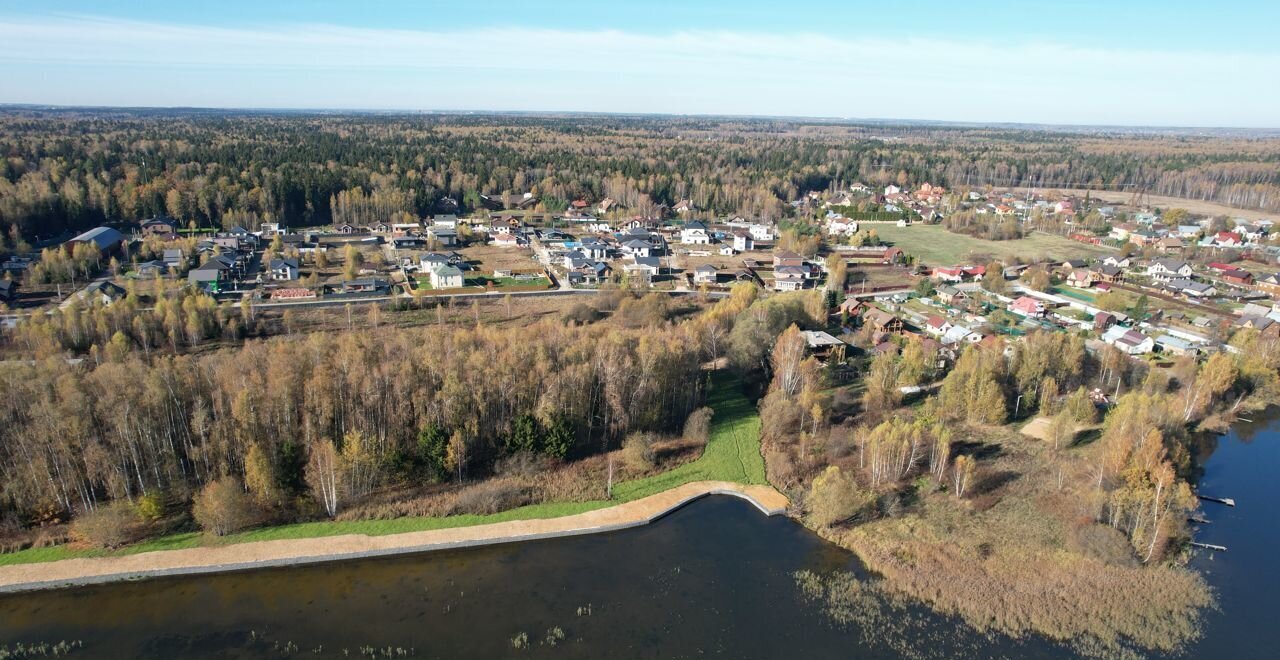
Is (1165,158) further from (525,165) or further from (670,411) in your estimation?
(670,411)

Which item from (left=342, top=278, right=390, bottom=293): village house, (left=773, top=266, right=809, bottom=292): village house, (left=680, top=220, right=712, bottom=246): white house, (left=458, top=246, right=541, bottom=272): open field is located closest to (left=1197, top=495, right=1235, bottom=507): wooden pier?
(left=773, top=266, right=809, bottom=292): village house

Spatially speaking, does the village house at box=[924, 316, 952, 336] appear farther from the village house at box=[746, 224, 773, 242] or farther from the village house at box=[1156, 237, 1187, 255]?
the village house at box=[1156, 237, 1187, 255]

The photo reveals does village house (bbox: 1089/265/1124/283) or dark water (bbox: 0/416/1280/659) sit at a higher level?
village house (bbox: 1089/265/1124/283)

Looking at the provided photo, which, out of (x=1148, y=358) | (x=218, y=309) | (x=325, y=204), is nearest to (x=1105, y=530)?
(x=1148, y=358)

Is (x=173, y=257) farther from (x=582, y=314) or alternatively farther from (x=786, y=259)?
(x=786, y=259)

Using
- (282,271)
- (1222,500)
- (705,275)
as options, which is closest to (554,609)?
(1222,500)

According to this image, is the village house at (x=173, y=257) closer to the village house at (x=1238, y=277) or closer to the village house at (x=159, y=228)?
the village house at (x=159, y=228)
